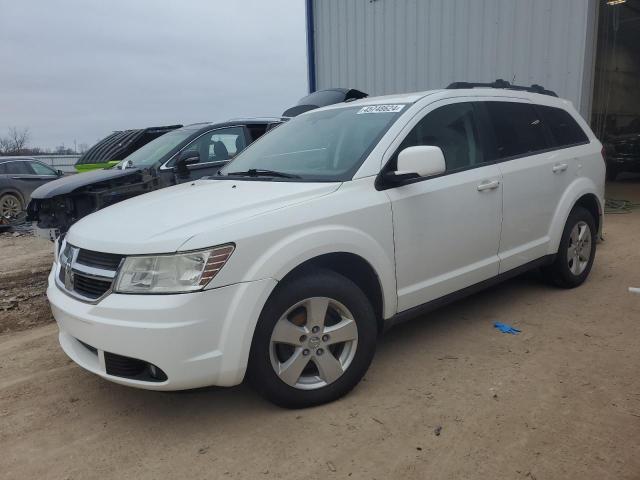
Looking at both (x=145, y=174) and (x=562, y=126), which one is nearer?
(x=562, y=126)

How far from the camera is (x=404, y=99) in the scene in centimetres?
354

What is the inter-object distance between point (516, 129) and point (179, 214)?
9.11ft

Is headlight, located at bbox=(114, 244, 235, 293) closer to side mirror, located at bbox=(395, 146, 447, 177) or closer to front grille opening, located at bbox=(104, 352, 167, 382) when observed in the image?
front grille opening, located at bbox=(104, 352, 167, 382)

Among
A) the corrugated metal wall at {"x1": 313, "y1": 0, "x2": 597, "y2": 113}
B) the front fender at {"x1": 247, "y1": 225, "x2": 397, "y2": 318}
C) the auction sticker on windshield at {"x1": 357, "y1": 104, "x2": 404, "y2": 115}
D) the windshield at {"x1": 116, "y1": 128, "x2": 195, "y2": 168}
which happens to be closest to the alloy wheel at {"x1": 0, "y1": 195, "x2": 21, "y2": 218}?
the windshield at {"x1": 116, "y1": 128, "x2": 195, "y2": 168}

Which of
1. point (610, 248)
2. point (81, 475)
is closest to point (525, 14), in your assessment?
point (610, 248)

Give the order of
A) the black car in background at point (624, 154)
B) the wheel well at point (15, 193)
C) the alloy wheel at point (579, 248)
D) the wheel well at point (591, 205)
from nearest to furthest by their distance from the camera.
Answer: the alloy wheel at point (579, 248), the wheel well at point (591, 205), the wheel well at point (15, 193), the black car in background at point (624, 154)

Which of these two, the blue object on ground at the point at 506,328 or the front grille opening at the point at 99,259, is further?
the blue object on ground at the point at 506,328

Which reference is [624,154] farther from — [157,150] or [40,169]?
[40,169]

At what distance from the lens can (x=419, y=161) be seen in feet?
9.68

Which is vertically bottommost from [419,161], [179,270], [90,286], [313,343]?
[313,343]

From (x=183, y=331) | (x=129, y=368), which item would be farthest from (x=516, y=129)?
(x=129, y=368)

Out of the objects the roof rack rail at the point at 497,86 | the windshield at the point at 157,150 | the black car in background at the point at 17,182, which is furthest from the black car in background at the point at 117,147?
the roof rack rail at the point at 497,86

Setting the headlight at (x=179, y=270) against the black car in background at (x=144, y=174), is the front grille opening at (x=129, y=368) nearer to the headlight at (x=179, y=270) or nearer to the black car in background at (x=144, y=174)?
the headlight at (x=179, y=270)

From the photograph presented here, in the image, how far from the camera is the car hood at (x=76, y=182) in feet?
18.6
